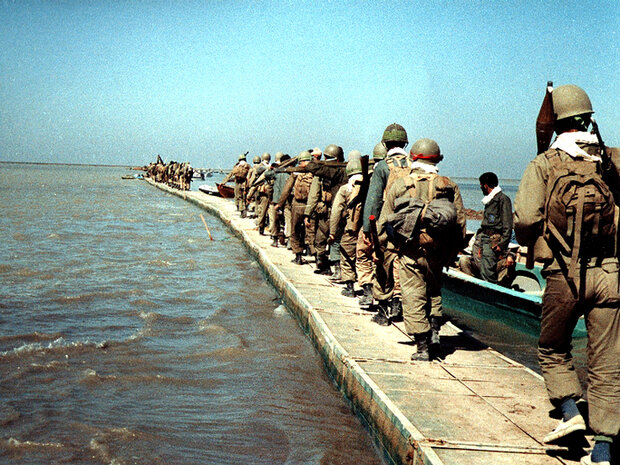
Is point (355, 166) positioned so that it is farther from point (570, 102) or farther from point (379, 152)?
point (570, 102)

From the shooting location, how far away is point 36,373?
6762 mm

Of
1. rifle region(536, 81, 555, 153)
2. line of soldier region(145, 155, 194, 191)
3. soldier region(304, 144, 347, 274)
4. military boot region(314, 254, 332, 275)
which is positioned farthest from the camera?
line of soldier region(145, 155, 194, 191)

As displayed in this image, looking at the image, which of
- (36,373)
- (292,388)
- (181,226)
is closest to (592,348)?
(292,388)

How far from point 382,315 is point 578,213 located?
4224 mm

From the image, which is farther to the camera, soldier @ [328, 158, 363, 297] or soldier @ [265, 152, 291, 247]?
soldier @ [265, 152, 291, 247]

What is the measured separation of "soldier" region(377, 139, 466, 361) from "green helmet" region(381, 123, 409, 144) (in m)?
0.86

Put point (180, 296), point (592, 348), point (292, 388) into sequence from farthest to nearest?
1. point (180, 296)
2. point (292, 388)
3. point (592, 348)

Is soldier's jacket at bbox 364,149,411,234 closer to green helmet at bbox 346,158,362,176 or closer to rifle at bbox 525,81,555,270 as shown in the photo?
green helmet at bbox 346,158,362,176

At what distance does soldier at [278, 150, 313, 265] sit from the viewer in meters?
12.4

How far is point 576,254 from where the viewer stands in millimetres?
3691

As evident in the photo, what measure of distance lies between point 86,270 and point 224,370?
761 centimetres

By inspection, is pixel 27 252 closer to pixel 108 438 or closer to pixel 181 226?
pixel 181 226

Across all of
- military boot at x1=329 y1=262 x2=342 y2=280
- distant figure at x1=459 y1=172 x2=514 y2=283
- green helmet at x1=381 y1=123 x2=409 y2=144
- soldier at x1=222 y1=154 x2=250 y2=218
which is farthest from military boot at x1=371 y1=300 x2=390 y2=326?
soldier at x1=222 y1=154 x2=250 y2=218

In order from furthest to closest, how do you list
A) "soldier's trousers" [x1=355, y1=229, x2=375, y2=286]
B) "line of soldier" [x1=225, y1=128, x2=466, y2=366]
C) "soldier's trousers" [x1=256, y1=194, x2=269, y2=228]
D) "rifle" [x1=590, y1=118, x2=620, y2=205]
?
"soldier's trousers" [x1=256, y1=194, x2=269, y2=228] < "soldier's trousers" [x1=355, y1=229, x2=375, y2=286] < "line of soldier" [x1=225, y1=128, x2=466, y2=366] < "rifle" [x1=590, y1=118, x2=620, y2=205]
